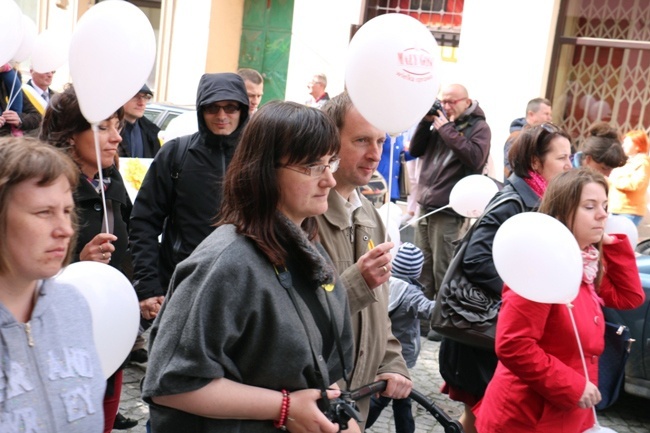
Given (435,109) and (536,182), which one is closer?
(536,182)

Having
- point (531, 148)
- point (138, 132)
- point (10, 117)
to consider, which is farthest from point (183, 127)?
point (531, 148)

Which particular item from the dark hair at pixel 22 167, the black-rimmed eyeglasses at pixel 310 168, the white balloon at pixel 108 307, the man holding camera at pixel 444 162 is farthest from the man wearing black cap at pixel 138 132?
the dark hair at pixel 22 167

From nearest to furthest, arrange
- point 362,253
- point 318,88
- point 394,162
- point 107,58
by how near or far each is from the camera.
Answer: point 362,253 < point 107,58 < point 394,162 < point 318,88

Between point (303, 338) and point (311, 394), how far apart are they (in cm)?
15

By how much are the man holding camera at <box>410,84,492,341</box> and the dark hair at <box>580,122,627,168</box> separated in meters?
1.27

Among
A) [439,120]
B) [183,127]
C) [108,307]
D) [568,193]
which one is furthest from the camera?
[439,120]

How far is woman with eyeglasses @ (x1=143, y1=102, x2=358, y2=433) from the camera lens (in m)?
2.24

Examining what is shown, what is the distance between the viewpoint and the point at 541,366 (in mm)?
3410

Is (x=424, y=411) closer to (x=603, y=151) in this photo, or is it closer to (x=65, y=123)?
(x=603, y=151)

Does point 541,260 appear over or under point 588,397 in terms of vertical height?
over

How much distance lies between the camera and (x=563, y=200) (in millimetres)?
3736

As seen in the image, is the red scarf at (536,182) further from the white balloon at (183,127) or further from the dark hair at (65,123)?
the white balloon at (183,127)

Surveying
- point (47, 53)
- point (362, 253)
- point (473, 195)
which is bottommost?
point (473, 195)

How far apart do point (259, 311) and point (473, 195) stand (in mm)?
4045
